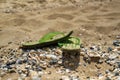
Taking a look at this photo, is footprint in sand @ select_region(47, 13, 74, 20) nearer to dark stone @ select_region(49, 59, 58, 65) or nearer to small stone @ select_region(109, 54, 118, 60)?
small stone @ select_region(109, 54, 118, 60)

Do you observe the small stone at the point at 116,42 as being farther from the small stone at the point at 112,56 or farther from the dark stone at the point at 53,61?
the dark stone at the point at 53,61

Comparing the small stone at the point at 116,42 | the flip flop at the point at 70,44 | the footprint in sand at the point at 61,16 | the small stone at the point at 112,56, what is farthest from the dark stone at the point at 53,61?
the footprint in sand at the point at 61,16

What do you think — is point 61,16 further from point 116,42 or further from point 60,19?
point 116,42

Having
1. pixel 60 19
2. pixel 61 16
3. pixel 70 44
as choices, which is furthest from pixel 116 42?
pixel 61 16

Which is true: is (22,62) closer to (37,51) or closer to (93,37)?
(37,51)

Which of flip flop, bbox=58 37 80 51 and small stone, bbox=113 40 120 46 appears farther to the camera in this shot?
small stone, bbox=113 40 120 46

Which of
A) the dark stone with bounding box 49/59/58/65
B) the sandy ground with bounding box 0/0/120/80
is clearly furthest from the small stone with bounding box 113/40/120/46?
the dark stone with bounding box 49/59/58/65

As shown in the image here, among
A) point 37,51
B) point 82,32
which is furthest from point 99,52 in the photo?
point 82,32
